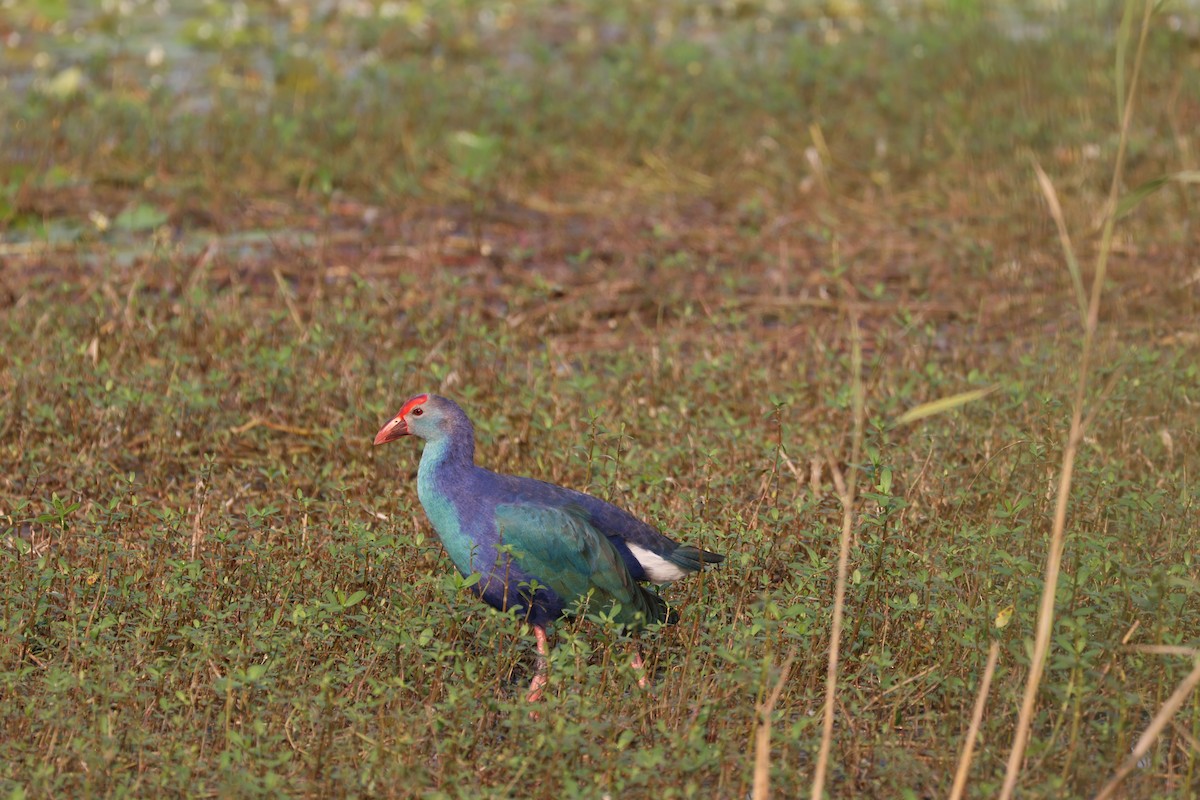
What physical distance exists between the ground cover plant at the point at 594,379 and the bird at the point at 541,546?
0.42ft

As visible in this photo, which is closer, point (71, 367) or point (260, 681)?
point (260, 681)

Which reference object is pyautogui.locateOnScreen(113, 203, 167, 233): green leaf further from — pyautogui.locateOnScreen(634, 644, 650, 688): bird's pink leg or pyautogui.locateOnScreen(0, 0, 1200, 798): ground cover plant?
pyautogui.locateOnScreen(634, 644, 650, 688): bird's pink leg

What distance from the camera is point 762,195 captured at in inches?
361

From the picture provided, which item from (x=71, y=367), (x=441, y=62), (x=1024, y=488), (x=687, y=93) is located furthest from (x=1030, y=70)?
(x=71, y=367)

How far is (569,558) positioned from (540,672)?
1.04 feet

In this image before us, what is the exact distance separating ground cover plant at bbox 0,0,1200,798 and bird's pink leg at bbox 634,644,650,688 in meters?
0.06

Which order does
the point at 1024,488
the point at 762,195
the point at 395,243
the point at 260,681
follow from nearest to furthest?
the point at 260,681 < the point at 1024,488 < the point at 395,243 < the point at 762,195

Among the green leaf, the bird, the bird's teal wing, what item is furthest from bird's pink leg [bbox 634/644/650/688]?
the green leaf

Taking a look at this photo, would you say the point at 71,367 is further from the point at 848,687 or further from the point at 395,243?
the point at 848,687

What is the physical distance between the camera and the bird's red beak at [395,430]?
4934 mm

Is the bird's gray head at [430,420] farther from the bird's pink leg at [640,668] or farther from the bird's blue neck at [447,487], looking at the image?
the bird's pink leg at [640,668]

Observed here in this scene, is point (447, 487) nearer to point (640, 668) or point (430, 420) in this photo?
point (430, 420)

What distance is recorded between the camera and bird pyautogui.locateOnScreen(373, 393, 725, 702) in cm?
446

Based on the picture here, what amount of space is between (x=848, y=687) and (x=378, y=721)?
1.19 m
